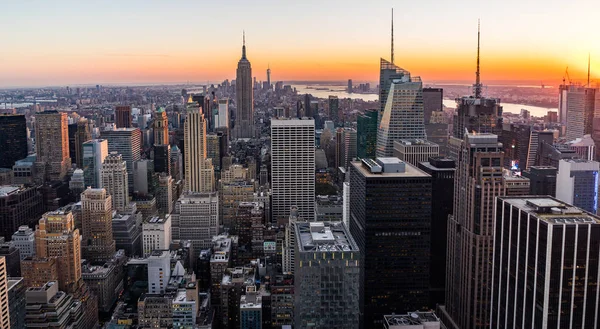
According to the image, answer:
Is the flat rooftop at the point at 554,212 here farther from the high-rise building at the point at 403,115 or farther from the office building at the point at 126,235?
the office building at the point at 126,235

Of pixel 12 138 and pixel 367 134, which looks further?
pixel 12 138

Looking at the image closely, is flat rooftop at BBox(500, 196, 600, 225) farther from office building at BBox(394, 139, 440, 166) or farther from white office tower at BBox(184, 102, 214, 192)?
white office tower at BBox(184, 102, 214, 192)

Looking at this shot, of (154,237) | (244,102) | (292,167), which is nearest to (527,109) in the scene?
(292,167)

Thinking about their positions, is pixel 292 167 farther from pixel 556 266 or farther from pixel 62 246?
pixel 556 266

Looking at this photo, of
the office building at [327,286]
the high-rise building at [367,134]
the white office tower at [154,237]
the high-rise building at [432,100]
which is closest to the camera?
the office building at [327,286]

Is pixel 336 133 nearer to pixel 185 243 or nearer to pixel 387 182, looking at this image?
pixel 185 243

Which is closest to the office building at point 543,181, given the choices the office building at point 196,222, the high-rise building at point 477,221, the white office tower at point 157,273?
the high-rise building at point 477,221
